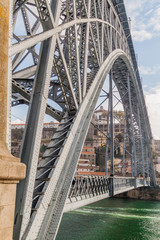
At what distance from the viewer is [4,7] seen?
3.21m

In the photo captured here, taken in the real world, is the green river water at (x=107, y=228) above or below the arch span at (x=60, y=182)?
below

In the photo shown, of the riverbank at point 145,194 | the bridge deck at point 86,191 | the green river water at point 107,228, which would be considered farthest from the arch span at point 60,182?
the riverbank at point 145,194

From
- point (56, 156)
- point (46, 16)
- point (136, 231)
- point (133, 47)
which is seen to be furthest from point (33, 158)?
point (133, 47)

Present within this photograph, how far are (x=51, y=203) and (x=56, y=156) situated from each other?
4.57ft

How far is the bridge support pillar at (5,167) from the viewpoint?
2.58m

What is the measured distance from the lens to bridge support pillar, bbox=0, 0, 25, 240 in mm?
2576

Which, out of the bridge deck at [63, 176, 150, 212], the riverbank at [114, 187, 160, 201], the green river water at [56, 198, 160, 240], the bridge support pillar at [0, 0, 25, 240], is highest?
the bridge support pillar at [0, 0, 25, 240]

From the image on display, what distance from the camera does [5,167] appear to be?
259 centimetres

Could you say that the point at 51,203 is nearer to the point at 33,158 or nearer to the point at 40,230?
the point at 40,230

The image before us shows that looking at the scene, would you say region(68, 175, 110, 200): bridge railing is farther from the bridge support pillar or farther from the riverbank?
the riverbank

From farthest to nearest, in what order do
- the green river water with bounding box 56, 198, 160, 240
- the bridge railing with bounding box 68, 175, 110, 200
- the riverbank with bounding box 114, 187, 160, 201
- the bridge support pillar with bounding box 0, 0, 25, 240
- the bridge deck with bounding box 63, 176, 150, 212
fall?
the riverbank with bounding box 114, 187, 160, 201 < the green river water with bounding box 56, 198, 160, 240 < the bridge railing with bounding box 68, 175, 110, 200 < the bridge deck with bounding box 63, 176, 150, 212 < the bridge support pillar with bounding box 0, 0, 25, 240

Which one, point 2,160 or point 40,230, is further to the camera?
point 40,230

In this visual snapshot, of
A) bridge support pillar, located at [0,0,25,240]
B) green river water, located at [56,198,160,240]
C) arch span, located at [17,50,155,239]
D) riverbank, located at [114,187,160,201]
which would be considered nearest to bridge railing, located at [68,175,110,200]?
arch span, located at [17,50,155,239]

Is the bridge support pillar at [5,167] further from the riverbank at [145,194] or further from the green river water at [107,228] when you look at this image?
the riverbank at [145,194]
